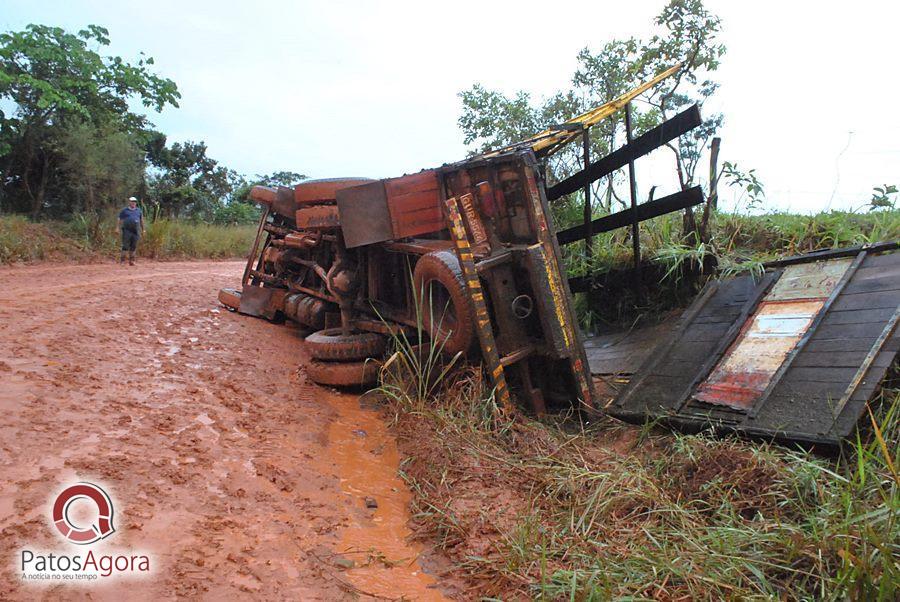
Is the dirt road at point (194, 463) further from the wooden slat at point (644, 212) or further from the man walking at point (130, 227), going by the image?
the man walking at point (130, 227)

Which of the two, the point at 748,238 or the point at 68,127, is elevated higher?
the point at 68,127

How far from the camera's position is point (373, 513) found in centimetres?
331

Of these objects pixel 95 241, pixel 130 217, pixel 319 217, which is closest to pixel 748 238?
pixel 319 217

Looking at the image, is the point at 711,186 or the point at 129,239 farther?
the point at 129,239

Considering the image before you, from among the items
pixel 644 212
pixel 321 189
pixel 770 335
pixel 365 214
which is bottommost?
pixel 770 335

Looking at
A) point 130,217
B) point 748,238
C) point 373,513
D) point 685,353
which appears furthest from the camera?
point 130,217

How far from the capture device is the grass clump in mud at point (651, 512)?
230 centimetres

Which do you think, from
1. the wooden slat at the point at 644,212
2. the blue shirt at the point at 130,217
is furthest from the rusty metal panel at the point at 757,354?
the blue shirt at the point at 130,217

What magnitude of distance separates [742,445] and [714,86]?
294 inches

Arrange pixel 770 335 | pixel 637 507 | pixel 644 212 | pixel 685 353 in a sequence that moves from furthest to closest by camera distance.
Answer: pixel 644 212 → pixel 685 353 → pixel 770 335 → pixel 637 507

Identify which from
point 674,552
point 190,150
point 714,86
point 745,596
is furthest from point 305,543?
point 190,150

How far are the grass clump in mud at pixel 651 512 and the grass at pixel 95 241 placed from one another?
1195 cm

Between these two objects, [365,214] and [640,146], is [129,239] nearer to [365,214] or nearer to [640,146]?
[365,214]

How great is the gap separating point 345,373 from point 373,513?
219 centimetres
